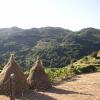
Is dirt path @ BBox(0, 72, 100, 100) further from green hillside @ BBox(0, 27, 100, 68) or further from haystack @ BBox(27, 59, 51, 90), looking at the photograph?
green hillside @ BBox(0, 27, 100, 68)

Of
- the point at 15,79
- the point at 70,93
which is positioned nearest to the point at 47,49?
the point at 70,93

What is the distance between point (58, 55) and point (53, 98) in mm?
65232

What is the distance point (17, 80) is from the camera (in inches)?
694

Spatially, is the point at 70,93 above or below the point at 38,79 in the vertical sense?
below

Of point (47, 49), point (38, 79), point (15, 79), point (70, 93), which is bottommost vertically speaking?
point (70, 93)

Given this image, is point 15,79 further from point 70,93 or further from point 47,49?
point 47,49

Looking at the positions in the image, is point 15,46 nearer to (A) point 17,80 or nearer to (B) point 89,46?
(B) point 89,46

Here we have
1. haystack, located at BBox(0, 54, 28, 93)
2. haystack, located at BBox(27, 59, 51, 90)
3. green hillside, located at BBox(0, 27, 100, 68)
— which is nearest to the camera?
haystack, located at BBox(0, 54, 28, 93)

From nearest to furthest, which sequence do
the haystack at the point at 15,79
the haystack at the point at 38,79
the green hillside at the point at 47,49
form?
1. the haystack at the point at 15,79
2. the haystack at the point at 38,79
3. the green hillside at the point at 47,49

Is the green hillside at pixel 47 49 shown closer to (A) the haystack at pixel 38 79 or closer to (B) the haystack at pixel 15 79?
(A) the haystack at pixel 38 79

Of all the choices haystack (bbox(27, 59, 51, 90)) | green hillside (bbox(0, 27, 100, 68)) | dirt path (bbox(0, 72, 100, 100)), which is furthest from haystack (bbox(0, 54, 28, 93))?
green hillside (bbox(0, 27, 100, 68))

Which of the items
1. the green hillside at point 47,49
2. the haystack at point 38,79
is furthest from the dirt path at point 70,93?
the green hillside at point 47,49

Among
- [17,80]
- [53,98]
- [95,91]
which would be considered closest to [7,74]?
[17,80]

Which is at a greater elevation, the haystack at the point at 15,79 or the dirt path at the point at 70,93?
the haystack at the point at 15,79
